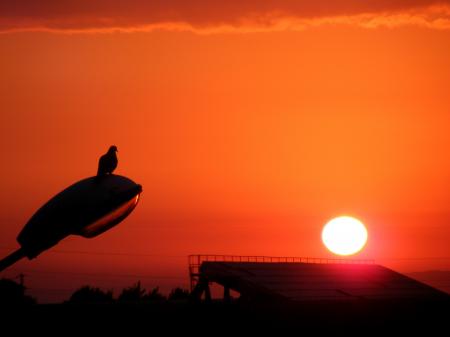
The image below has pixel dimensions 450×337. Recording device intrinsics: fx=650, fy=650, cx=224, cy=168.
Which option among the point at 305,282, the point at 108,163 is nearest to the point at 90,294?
the point at 305,282

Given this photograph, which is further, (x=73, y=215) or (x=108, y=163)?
(x=108, y=163)

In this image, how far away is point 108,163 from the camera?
3.78m

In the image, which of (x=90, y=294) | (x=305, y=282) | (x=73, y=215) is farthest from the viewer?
(x=90, y=294)

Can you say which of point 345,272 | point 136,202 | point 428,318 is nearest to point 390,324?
point 428,318

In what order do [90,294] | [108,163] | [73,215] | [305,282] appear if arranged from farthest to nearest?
[90,294] → [305,282] → [108,163] → [73,215]

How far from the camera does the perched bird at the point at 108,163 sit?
12.1ft

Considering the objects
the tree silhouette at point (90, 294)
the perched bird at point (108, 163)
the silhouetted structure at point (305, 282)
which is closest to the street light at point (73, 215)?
the perched bird at point (108, 163)

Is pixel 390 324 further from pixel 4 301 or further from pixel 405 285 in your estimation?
pixel 4 301

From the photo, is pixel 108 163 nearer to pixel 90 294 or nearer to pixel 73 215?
pixel 73 215

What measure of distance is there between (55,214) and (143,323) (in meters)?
30.8

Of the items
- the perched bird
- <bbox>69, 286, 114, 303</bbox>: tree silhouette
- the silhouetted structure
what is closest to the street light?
the perched bird

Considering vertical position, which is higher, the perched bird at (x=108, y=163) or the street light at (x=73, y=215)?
the perched bird at (x=108, y=163)

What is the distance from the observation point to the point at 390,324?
4216cm

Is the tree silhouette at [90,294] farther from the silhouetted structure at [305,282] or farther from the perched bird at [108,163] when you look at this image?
the perched bird at [108,163]
